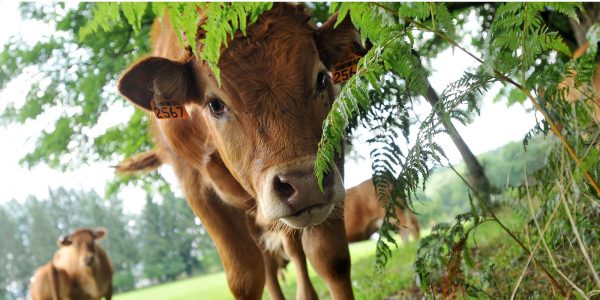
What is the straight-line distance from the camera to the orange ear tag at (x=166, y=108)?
2.78 meters

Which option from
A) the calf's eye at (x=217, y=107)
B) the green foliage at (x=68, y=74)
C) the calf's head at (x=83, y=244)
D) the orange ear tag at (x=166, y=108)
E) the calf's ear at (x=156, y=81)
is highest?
the green foliage at (x=68, y=74)

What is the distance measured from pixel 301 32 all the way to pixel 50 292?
11273mm

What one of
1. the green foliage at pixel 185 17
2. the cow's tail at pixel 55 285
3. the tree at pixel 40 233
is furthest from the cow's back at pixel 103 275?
the tree at pixel 40 233

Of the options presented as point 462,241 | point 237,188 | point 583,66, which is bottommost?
point 462,241

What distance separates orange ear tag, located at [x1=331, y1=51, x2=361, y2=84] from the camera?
273cm

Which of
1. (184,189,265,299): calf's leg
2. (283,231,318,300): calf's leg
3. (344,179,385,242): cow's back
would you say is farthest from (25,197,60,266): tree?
(184,189,265,299): calf's leg

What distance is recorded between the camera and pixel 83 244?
38.3 feet

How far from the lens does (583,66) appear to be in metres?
1.78

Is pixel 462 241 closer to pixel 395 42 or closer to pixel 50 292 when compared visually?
pixel 395 42

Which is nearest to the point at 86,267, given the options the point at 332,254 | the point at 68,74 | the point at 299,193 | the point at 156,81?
the point at 68,74

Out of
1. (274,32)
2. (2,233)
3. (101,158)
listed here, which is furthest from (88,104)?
(2,233)

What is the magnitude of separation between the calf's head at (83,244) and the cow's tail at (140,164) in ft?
25.0

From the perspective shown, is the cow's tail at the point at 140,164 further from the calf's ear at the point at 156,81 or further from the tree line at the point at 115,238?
the tree line at the point at 115,238

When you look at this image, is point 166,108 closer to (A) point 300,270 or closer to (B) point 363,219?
(A) point 300,270
